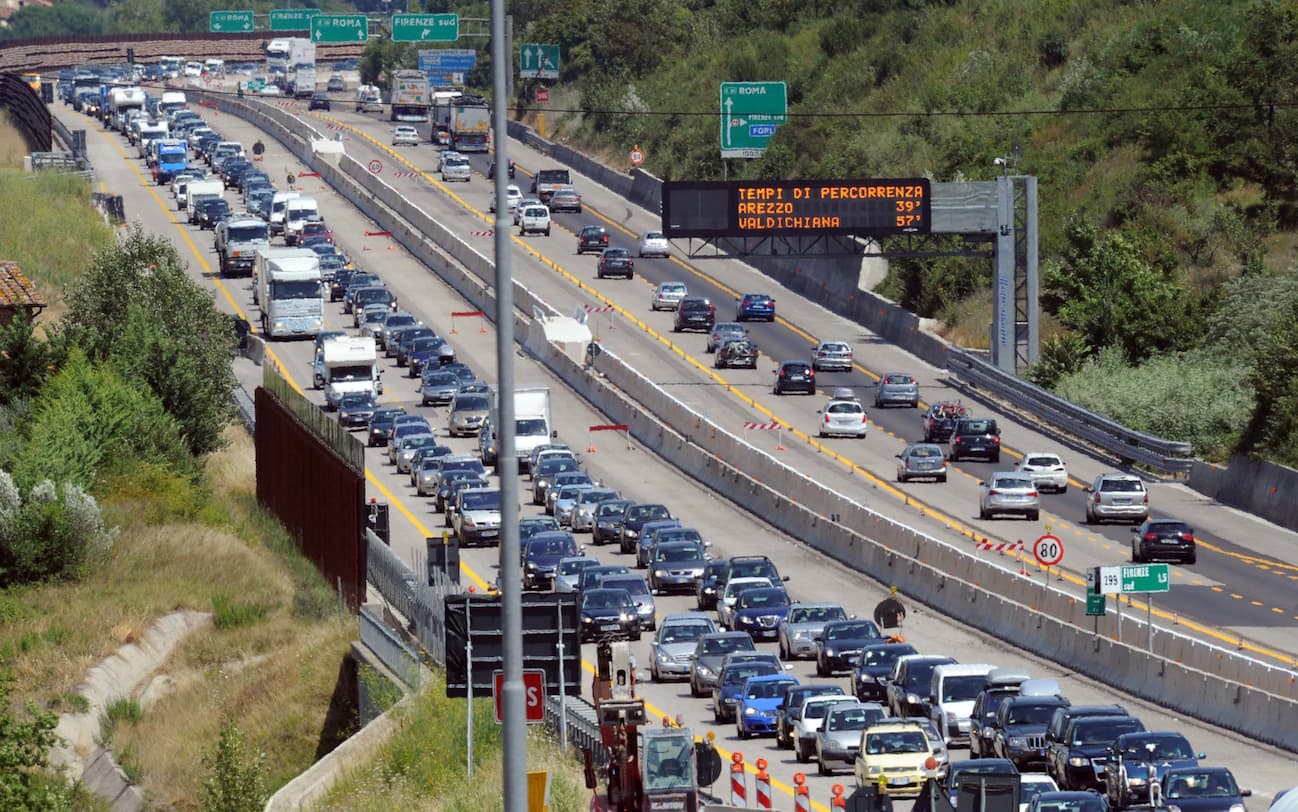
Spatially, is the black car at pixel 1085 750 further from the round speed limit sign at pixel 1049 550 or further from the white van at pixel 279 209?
the white van at pixel 279 209

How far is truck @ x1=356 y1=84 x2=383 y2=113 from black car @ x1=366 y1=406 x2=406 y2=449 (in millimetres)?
93727

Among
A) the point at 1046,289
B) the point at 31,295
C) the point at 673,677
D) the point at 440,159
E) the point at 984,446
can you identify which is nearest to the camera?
the point at 673,677

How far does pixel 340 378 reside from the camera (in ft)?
250

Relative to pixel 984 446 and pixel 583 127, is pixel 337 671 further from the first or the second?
pixel 583 127

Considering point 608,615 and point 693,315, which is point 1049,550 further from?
point 693,315

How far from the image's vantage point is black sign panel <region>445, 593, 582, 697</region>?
86.0 feet

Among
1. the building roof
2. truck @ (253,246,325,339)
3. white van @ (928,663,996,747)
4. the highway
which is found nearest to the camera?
white van @ (928,663,996,747)

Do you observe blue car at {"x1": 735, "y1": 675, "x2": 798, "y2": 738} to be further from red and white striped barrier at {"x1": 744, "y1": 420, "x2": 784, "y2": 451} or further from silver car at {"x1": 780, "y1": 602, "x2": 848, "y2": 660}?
red and white striped barrier at {"x1": 744, "y1": 420, "x2": 784, "y2": 451}

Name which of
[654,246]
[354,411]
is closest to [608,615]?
[354,411]

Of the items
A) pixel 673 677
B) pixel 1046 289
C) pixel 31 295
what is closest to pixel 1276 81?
pixel 1046 289

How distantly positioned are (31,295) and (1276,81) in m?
50.2

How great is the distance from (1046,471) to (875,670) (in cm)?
2408

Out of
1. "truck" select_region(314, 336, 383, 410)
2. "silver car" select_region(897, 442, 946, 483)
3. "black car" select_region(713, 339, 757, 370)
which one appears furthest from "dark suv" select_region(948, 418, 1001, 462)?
"truck" select_region(314, 336, 383, 410)

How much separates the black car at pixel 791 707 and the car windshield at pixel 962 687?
170 centimetres
